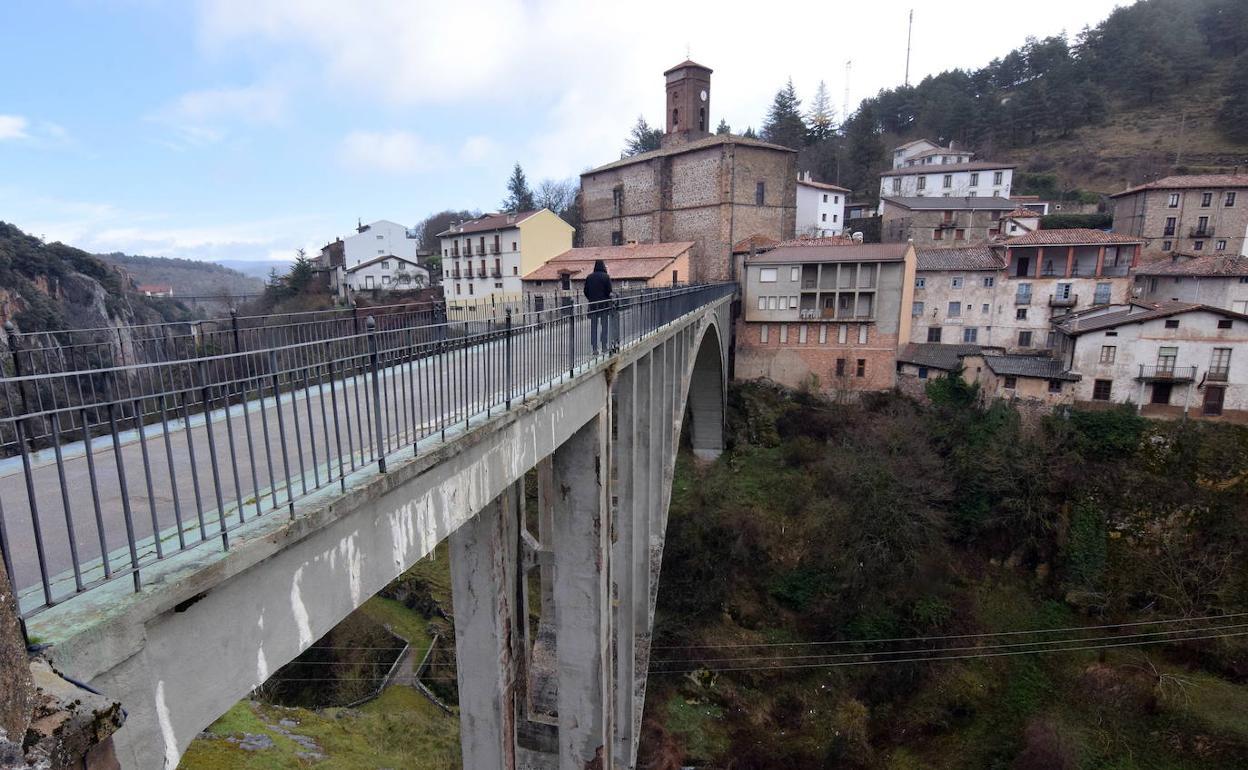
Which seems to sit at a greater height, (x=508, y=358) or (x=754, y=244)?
(x=754, y=244)

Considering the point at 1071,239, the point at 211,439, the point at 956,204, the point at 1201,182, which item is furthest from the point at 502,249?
the point at 1201,182

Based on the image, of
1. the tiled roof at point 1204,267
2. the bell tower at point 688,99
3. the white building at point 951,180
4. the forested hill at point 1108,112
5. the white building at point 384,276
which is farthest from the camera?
the forested hill at point 1108,112

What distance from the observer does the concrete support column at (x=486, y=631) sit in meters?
6.51

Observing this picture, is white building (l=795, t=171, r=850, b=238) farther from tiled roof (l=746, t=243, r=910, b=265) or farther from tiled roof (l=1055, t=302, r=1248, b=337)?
tiled roof (l=1055, t=302, r=1248, b=337)

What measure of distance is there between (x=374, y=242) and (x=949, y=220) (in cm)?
4779

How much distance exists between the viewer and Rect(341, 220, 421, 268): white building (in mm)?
54281

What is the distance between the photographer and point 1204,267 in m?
30.0

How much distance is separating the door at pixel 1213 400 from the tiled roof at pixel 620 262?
1023 inches

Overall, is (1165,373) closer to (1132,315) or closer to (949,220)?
(1132,315)

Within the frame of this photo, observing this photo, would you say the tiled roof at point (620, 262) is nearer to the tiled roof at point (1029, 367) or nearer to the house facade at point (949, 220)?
the house facade at point (949, 220)

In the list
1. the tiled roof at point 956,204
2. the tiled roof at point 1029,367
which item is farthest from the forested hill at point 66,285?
the tiled roof at point 956,204

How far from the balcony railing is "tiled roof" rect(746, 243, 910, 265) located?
1158 cm

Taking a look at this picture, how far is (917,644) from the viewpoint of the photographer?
22172 mm

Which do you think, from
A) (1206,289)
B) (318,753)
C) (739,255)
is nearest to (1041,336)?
(1206,289)
